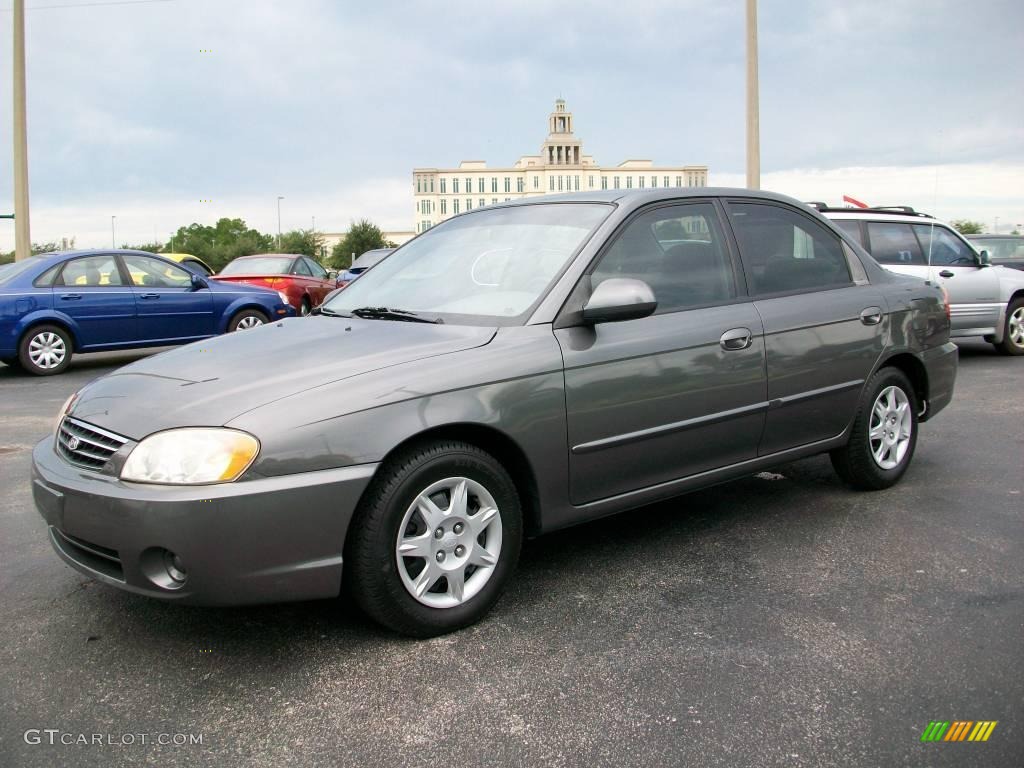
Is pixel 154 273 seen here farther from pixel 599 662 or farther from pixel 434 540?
pixel 599 662

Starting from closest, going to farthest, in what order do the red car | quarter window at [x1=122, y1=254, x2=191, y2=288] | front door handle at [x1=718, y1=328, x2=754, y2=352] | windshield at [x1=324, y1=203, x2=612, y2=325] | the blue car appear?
windshield at [x1=324, y1=203, x2=612, y2=325] < front door handle at [x1=718, y1=328, x2=754, y2=352] < the blue car < quarter window at [x1=122, y1=254, x2=191, y2=288] < the red car

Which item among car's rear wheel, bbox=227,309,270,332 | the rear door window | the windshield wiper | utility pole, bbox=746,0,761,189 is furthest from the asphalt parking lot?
utility pole, bbox=746,0,761,189

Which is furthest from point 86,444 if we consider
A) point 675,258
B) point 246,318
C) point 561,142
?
point 561,142

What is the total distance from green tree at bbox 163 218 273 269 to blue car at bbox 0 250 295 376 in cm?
6676

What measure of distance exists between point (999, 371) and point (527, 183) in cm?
11524

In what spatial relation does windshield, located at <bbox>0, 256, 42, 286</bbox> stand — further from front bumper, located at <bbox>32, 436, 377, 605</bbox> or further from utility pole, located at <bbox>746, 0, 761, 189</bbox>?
utility pole, located at <bbox>746, 0, 761, 189</bbox>

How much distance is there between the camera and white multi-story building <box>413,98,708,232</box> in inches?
4641

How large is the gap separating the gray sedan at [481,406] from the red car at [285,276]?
10274 millimetres

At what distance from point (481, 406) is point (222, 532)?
0.94m

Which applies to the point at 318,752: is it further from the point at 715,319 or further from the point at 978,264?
the point at 978,264

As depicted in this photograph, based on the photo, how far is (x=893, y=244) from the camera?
29.8ft

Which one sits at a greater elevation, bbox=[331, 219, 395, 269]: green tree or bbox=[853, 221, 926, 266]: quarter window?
bbox=[331, 219, 395, 269]: green tree

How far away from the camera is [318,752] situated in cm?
234

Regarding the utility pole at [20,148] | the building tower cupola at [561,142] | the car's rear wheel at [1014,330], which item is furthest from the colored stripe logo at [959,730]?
the building tower cupola at [561,142]
